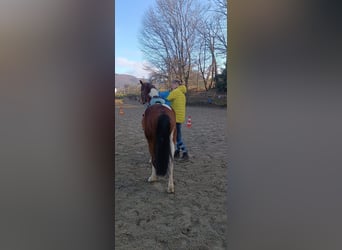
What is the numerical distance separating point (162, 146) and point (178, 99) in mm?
200

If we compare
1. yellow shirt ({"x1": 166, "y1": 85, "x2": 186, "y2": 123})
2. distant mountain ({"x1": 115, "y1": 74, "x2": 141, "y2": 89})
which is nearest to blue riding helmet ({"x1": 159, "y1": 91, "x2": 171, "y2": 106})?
yellow shirt ({"x1": 166, "y1": 85, "x2": 186, "y2": 123})

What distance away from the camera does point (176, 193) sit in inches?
42.5

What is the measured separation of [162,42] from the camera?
42.8 inches

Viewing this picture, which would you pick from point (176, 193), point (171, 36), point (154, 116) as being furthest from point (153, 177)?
point (171, 36)

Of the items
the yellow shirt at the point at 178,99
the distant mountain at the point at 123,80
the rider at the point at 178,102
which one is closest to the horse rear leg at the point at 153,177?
the rider at the point at 178,102

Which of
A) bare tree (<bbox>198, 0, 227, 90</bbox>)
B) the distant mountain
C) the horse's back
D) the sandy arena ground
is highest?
bare tree (<bbox>198, 0, 227, 90</bbox>)

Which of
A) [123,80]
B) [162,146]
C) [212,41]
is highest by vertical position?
[212,41]

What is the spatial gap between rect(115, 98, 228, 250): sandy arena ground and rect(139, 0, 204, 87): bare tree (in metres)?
0.18

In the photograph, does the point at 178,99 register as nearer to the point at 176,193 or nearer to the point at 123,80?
the point at 123,80

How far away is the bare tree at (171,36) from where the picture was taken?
1.07m

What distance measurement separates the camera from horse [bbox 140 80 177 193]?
3.58ft

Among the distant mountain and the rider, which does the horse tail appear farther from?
the distant mountain
